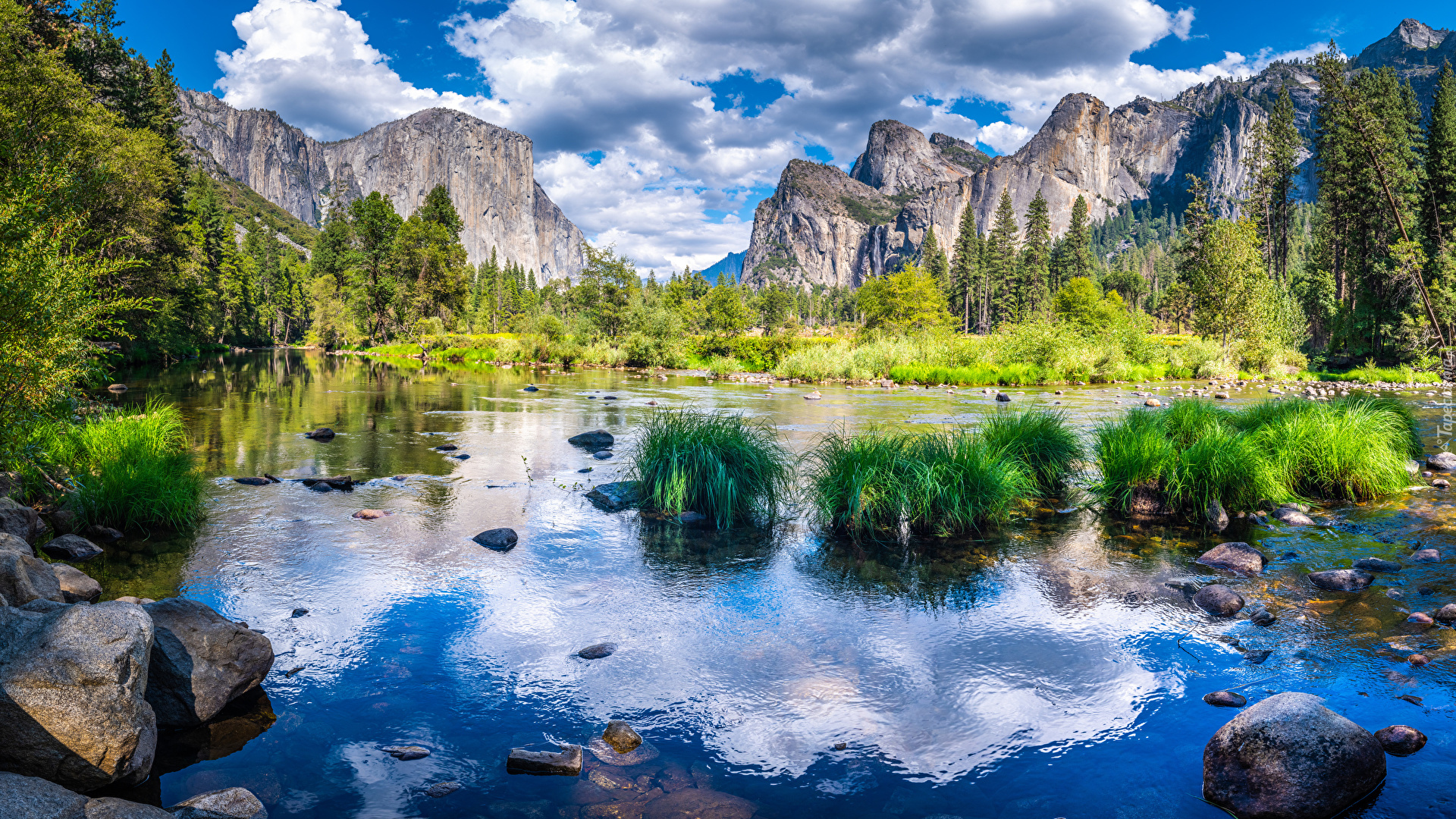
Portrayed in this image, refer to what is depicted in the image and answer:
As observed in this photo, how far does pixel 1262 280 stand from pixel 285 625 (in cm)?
5854

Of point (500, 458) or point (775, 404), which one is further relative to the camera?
point (775, 404)

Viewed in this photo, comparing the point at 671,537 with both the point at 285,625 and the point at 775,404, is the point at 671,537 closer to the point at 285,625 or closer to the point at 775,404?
the point at 285,625

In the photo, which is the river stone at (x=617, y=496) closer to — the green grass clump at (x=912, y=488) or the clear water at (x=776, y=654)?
the clear water at (x=776, y=654)

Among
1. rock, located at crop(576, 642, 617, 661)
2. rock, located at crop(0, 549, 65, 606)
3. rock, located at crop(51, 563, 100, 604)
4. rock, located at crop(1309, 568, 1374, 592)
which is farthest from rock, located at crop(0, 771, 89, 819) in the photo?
rock, located at crop(1309, 568, 1374, 592)

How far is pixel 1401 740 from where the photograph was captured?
5070 millimetres

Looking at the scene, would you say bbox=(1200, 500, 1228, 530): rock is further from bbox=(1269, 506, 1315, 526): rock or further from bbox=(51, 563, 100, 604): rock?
bbox=(51, 563, 100, 604): rock

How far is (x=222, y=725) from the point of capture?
214 inches

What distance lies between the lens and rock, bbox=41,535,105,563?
883 centimetres

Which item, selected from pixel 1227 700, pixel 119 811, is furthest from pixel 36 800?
pixel 1227 700

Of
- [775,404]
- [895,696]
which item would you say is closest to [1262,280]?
[775,404]

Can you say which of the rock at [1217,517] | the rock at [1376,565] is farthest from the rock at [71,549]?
the rock at [1376,565]

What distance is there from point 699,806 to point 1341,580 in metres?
8.19

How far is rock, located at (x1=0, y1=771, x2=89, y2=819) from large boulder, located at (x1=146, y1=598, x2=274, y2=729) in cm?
157

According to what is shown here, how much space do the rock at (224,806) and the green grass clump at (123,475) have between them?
7.74m
